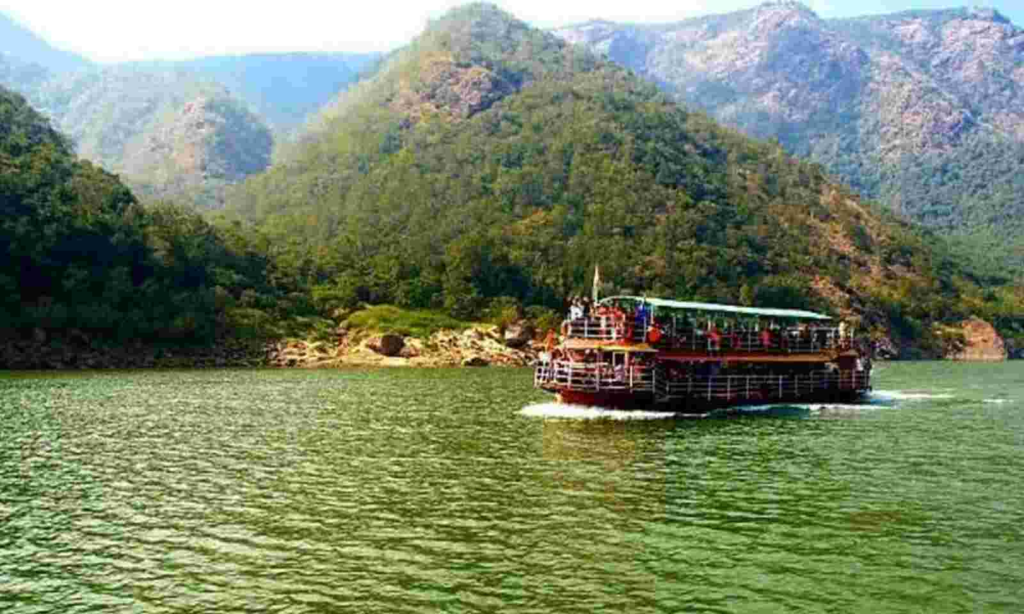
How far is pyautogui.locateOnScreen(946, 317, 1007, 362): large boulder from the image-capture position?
18775cm

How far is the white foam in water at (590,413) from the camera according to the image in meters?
57.4

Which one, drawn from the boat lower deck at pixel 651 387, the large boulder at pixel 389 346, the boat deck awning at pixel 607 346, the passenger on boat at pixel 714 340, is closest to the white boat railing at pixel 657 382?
the boat lower deck at pixel 651 387

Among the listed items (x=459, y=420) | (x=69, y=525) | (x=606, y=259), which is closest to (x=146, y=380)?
(x=459, y=420)

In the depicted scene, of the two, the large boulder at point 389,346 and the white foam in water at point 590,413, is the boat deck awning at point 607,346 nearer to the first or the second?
the white foam in water at point 590,413

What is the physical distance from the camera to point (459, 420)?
5725cm

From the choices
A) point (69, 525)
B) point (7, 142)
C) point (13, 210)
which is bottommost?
point (69, 525)

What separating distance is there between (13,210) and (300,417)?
283 ft

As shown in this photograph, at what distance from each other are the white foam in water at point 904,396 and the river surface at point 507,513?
60.4 ft

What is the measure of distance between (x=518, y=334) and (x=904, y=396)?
70.2 meters

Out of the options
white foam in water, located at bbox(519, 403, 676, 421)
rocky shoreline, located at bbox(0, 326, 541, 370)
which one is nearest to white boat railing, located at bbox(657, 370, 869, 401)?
white foam in water, located at bbox(519, 403, 676, 421)

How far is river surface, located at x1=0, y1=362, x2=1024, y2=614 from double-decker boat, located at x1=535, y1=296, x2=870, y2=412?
2107 mm

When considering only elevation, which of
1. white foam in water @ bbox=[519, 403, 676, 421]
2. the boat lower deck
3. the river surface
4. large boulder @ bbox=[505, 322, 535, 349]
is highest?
large boulder @ bbox=[505, 322, 535, 349]

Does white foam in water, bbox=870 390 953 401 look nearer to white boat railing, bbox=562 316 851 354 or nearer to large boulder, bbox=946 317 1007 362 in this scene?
white boat railing, bbox=562 316 851 354

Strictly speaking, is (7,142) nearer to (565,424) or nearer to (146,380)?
(146,380)
